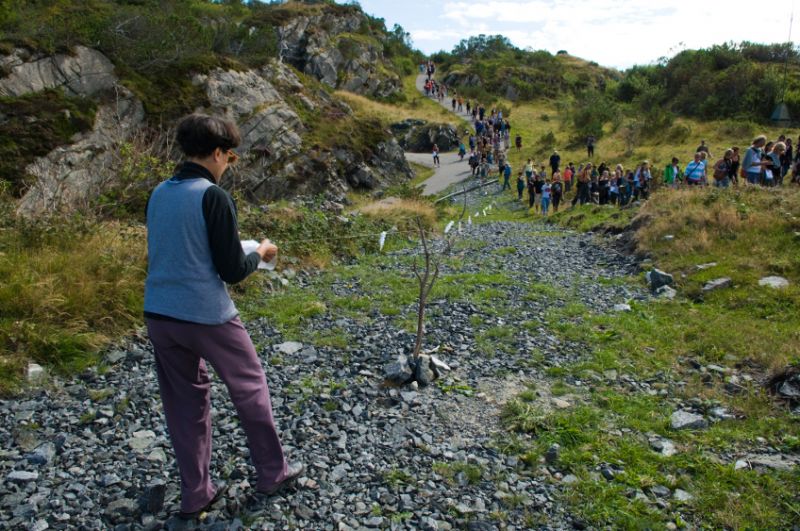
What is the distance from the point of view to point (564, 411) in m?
5.05

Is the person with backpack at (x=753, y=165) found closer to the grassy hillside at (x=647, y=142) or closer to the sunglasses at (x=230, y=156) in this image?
the grassy hillside at (x=647, y=142)

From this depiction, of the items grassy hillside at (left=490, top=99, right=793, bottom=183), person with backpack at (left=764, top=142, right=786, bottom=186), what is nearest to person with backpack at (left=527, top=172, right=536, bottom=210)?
grassy hillside at (left=490, top=99, right=793, bottom=183)

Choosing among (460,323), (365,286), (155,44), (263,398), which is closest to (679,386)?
(460,323)

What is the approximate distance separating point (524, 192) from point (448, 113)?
28.4 m

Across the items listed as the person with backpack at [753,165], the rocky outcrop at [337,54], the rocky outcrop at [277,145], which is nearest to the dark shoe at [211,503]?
the rocky outcrop at [277,145]

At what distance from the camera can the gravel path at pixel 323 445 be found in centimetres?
351

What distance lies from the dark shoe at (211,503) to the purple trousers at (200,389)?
0.04 meters

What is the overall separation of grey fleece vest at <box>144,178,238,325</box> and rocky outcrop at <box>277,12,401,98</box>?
47603 mm

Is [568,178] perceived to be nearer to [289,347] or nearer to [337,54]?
[289,347]

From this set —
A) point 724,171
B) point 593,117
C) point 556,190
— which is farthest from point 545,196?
point 593,117

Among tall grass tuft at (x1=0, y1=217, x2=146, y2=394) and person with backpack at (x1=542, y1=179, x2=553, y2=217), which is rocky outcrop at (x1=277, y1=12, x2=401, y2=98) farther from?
tall grass tuft at (x1=0, y1=217, x2=146, y2=394)

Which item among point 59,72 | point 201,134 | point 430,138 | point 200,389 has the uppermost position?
point 59,72

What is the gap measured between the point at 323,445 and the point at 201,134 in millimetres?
2704

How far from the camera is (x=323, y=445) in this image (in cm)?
433
